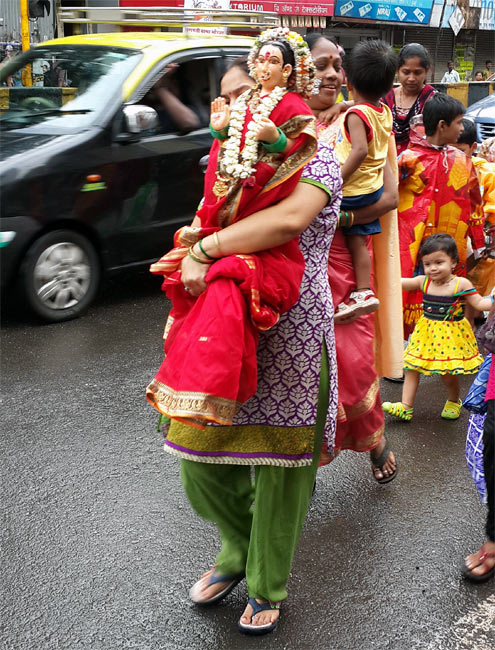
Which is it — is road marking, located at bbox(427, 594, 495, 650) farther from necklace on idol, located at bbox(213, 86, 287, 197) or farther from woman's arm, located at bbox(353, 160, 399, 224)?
necklace on idol, located at bbox(213, 86, 287, 197)

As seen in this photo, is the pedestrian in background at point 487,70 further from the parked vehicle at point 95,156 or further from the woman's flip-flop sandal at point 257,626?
the woman's flip-flop sandal at point 257,626

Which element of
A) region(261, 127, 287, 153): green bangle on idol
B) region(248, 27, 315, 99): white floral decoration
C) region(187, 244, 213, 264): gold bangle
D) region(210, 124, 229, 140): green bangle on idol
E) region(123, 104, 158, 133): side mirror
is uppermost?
region(248, 27, 315, 99): white floral decoration

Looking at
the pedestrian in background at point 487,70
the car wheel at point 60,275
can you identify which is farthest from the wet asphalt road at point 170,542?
the pedestrian in background at point 487,70

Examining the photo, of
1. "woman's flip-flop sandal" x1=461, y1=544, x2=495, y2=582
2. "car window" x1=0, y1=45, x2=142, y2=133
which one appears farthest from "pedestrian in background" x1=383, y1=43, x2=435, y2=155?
"woman's flip-flop sandal" x1=461, y1=544, x2=495, y2=582

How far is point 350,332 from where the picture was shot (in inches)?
134

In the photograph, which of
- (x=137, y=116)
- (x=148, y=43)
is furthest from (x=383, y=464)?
(x=148, y=43)

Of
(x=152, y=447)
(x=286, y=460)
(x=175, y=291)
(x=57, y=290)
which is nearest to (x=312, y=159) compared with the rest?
(x=175, y=291)

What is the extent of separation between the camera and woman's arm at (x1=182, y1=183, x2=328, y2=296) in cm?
251

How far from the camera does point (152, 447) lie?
14.6ft

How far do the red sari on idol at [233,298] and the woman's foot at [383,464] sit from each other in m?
1.54

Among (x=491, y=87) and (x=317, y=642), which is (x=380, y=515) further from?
(x=491, y=87)

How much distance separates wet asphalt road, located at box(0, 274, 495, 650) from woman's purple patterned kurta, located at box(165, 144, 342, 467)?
66cm

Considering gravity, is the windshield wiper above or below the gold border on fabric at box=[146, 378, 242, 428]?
above

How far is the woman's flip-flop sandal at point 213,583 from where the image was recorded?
10.0 ft
